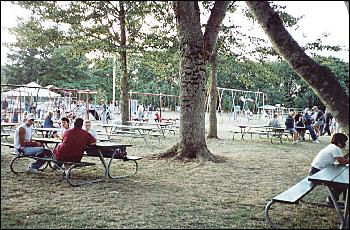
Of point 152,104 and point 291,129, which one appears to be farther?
point 152,104

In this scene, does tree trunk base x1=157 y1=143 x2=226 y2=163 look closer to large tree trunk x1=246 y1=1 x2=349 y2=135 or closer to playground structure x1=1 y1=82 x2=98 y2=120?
large tree trunk x1=246 y1=1 x2=349 y2=135

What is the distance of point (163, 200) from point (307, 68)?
109 inches

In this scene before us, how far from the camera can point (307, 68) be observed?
514 cm

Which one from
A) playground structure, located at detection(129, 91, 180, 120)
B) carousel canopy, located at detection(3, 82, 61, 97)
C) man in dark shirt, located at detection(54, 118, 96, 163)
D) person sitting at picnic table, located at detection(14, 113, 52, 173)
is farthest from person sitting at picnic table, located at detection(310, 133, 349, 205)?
playground structure, located at detection(129, 91, 180, 120)

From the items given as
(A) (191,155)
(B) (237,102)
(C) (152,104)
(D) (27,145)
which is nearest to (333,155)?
(A) (191,155)

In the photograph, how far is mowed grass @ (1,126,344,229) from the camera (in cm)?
487

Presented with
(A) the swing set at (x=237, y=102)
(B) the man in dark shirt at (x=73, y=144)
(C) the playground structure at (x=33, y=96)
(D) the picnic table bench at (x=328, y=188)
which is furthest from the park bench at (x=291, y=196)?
(A) the swing set at (x=237, y=102)

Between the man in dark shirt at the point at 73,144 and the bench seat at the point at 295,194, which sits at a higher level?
the man in dark shirt at the point at 73,144

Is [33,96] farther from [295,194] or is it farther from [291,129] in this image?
[295,194]

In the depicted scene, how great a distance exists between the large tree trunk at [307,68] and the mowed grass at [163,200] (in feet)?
4.86

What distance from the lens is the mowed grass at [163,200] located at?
4871 millimetres

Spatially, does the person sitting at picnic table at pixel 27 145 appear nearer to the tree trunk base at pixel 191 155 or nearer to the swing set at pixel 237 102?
the tree trunk base at pixel 191 155

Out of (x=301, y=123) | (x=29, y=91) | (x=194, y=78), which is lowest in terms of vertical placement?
(x=301, y=123)

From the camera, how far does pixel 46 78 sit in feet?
144
